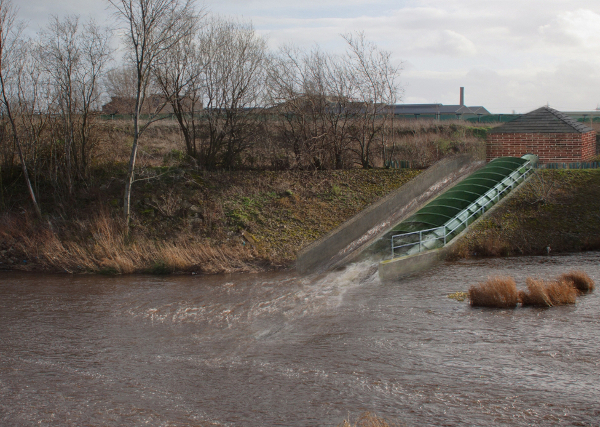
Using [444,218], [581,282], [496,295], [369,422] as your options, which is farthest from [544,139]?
[369,422]

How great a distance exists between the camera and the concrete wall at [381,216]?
16234 millimetres

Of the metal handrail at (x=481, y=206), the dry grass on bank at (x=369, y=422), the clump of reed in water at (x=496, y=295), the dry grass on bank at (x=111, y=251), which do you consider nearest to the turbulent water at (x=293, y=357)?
the dry grass on bank at (x=369, y=422)

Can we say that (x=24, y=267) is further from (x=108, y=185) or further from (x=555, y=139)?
(x=555, y=139)

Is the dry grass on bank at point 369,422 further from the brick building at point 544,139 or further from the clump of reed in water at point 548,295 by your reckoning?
the brick building at point 544,139

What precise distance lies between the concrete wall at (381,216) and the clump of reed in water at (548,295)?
6.03 m

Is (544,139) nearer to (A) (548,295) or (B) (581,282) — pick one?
(B) (581,282)

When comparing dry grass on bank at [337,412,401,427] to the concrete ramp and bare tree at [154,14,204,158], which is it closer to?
the concrete ramp

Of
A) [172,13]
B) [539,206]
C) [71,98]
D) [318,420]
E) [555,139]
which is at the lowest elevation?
[318,420]

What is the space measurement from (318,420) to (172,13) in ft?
50.6

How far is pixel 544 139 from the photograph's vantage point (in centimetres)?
2395

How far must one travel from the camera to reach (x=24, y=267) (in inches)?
663

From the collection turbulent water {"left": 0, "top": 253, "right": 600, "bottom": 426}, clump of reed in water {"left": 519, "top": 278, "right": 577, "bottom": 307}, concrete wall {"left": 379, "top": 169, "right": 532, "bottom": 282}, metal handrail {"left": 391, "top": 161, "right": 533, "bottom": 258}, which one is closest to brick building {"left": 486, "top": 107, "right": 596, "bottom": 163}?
metal handrail {"left": 391, "top": 161, "right": 533, "bottom": 258}

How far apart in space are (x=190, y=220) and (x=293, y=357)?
9.99m

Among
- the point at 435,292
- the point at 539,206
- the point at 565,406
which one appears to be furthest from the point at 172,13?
the point at 565,406
